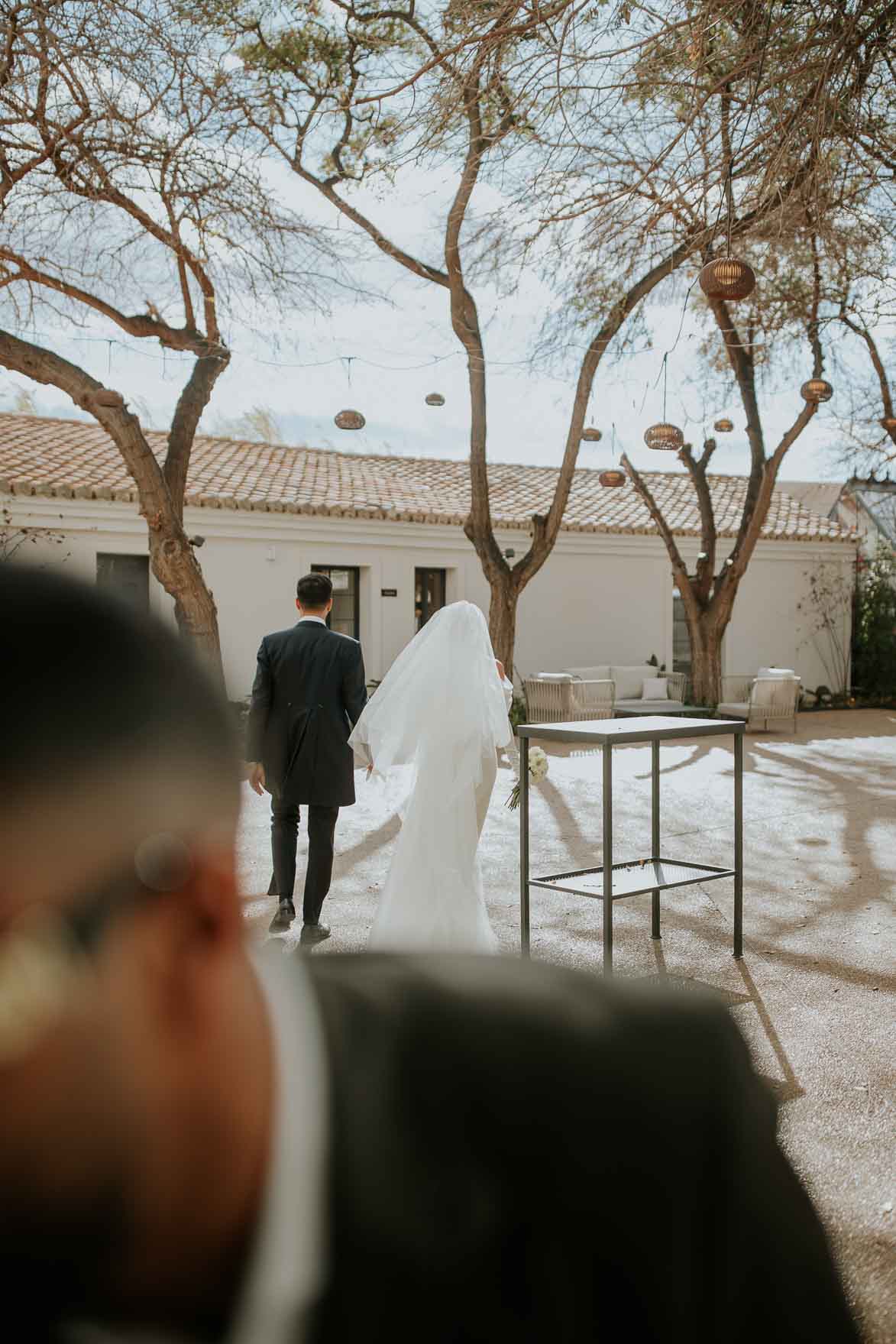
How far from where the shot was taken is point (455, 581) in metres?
20.3

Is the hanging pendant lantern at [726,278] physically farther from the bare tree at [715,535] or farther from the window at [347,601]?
the window at [347,601]

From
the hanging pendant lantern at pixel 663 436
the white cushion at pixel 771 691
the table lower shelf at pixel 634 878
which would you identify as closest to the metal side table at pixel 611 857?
the table lower shelf at pixel 634 878

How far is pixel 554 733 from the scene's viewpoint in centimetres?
523

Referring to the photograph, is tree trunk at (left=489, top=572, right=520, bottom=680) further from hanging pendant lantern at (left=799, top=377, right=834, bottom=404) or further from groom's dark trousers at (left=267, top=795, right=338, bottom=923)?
groom's dark trousers at (left=267, top=795, right=338, bottom=923)

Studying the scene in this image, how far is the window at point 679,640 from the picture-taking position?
23.1 metres

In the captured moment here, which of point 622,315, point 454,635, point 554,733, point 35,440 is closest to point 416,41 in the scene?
point 454,635

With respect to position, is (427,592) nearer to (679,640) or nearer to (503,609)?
(503,609)

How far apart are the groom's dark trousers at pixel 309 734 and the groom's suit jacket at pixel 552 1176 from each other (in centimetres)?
527

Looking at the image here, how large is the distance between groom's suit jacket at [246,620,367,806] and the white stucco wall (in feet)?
31.2

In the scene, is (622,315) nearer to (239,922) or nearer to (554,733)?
(554,733)

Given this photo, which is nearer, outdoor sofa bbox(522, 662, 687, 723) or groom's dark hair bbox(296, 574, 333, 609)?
groom's dark hair bbox(296, 574, 333, 609)

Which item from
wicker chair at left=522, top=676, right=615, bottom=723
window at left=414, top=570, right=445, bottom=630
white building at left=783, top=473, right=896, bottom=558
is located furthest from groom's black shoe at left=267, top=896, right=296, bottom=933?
white building at left=783, top=473, right=896, bottom=558

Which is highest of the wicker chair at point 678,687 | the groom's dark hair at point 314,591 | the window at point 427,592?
the window at point 427,592

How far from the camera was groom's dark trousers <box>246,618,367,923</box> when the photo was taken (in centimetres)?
583
